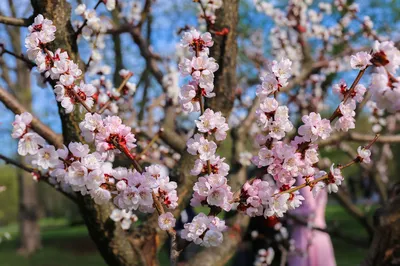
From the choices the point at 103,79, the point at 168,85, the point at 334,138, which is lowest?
the point at 334,138

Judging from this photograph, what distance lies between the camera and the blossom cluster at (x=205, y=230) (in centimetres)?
161

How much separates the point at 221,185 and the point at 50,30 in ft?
2.84

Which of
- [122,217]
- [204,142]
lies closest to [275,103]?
[204,142]

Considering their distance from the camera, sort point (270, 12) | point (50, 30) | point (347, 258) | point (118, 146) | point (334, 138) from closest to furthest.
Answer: point (118, 146) < point (50, 30) < point (334, 138) < point (270, 12) < point (347, 258)

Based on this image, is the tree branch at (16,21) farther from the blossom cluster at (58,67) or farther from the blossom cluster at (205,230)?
the blossom cluster at (205,230)

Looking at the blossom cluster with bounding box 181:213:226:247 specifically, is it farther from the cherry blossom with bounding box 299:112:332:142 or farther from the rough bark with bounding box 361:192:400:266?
the rough bark with bounding box 361:192:400:266

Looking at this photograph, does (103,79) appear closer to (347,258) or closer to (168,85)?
(168,85)

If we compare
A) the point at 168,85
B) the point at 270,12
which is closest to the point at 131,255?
the point at 168,85

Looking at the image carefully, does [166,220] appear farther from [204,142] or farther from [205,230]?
[204,142]

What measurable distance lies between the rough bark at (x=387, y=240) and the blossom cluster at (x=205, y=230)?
1340mm

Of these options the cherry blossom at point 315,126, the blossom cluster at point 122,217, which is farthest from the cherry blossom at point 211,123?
the blossom cluster at point 122,217

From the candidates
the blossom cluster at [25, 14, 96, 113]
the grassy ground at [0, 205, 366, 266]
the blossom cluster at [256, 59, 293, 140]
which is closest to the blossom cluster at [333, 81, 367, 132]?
the blossom cluster at [256, 59, 293, 140]

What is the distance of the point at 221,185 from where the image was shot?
1622 mm

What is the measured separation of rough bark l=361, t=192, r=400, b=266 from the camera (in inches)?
100
